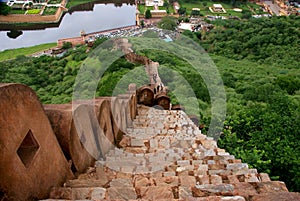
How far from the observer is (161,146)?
7086 millimetres

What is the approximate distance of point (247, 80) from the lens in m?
27.6

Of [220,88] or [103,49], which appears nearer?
[220,88]

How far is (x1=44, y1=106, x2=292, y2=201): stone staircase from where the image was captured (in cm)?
345

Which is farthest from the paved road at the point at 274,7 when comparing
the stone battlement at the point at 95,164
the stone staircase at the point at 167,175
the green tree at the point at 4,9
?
the stone battlement at the point at 95,164

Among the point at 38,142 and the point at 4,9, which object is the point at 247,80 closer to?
the point at 38,142

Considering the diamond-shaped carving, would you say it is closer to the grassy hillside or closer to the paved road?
the grassy hillside

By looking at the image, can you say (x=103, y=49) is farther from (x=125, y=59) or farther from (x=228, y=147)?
(x=228, y=147)

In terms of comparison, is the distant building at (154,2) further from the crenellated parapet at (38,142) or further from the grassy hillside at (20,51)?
the crenellated parapet at (38,142)

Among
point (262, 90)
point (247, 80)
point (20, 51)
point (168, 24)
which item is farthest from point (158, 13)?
point (262, 90)

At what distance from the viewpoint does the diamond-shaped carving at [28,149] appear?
320 centimetres

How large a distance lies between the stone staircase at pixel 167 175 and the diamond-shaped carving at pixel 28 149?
58cm

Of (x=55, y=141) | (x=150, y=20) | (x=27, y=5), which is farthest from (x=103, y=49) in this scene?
(x=27, y=5)

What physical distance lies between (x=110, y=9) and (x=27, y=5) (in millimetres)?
15789

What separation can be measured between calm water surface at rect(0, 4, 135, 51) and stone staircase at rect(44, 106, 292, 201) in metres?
44.7
